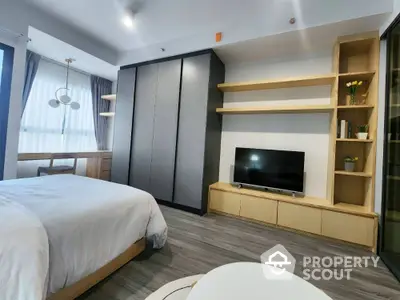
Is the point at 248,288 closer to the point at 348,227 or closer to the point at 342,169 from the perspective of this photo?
the point at 348,227

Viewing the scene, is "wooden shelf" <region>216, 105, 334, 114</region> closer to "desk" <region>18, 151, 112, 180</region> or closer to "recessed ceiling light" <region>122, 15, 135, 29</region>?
"recessed ceiling light" <region>122, 15, 135, 29</region>

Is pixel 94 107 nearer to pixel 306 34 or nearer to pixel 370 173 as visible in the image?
pixel 306 34

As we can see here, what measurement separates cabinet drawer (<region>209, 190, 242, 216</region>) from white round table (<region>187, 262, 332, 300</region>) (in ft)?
6.23

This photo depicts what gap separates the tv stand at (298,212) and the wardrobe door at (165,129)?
80 cm

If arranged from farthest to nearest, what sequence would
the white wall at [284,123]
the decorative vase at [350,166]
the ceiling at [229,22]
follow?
the white wall at [284,123], the decorative vase at [350,166], the ceiling at [229,22]

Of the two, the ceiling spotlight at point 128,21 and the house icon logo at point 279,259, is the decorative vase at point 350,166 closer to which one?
the house icon logo at point 279,259

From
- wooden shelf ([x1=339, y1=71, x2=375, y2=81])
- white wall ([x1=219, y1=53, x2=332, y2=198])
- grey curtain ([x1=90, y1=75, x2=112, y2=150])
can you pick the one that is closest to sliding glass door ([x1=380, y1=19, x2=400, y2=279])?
wooden shelf ([x1=339, y1=71, x2=375, y2=81])

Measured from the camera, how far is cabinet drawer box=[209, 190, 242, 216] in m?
3.08

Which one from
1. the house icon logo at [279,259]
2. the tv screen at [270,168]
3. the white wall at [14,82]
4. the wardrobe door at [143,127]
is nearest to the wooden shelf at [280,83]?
the tv screen at [270,168]

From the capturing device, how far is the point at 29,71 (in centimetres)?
366

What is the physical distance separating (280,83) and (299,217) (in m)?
1.89

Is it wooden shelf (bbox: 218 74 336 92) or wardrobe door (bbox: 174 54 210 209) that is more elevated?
wooden shelf (bbox: 218 74 336 92)

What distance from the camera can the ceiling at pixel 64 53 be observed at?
3215 millimetres

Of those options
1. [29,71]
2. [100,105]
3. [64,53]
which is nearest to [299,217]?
[64,53]
